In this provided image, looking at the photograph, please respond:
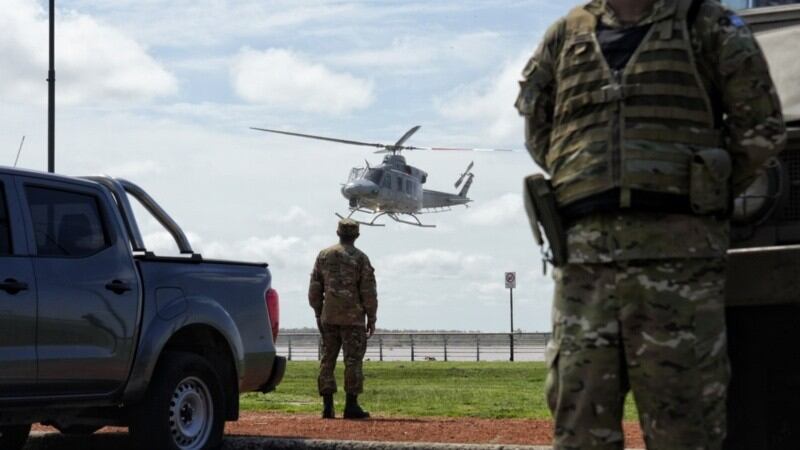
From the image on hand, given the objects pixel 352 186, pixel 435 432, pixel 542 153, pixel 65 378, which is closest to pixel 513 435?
pixel 435 432

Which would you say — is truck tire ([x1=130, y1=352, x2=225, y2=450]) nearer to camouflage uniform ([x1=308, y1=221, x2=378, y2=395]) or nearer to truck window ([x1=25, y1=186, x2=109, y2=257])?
truck window ([x1=25, y1=186, x2=109, y2=257])

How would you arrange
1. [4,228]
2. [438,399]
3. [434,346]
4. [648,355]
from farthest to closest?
[434,346] → [438,399] → [4,228] → [648,355]

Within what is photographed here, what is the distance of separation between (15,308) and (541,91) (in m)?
5.12

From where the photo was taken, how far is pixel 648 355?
463cm

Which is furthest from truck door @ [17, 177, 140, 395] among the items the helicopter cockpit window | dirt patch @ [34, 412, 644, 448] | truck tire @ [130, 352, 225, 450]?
the helicopter cockpit window

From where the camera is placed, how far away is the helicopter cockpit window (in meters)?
76.3

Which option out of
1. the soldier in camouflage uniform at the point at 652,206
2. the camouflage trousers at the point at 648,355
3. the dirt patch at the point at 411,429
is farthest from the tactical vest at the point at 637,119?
the dirt patch at the point at 411,429

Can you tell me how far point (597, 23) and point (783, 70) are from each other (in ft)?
5.74

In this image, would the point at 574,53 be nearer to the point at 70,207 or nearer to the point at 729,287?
the point at 729,287

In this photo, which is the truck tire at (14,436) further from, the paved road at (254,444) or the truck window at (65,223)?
the truck window at (65,223)

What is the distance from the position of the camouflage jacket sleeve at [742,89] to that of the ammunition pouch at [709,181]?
133mm

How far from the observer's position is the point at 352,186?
75688mm

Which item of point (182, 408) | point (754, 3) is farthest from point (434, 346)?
point (754, 3)

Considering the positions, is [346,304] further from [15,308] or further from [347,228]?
[15,308]
